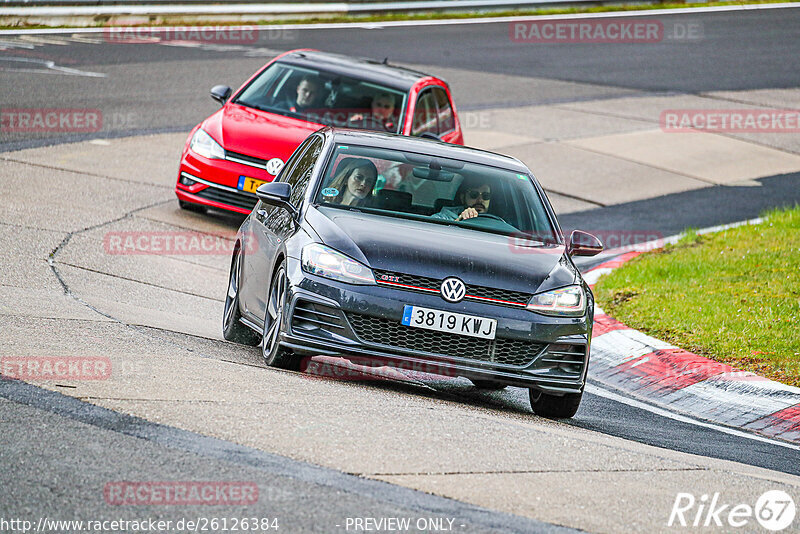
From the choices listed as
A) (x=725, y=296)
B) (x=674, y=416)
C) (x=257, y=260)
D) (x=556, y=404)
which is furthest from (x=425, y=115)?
(x=556, y=404)

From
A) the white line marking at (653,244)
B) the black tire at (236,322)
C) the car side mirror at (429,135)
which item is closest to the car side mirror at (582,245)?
the black tire at (236,322)

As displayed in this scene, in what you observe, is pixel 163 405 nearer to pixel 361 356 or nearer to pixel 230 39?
pixel 361 356

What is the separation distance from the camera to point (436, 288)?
7195 mm

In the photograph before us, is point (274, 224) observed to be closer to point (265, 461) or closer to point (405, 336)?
point (405, 336)

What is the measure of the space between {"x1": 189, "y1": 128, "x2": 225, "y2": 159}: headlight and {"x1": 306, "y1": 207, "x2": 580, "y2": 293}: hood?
17.2ft

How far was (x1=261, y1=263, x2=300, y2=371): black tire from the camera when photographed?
7461 millimetres

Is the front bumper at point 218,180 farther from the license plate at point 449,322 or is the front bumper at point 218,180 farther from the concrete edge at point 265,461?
the concrete edge at point 265,461

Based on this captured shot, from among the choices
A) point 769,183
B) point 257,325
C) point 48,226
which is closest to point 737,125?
point 769,183

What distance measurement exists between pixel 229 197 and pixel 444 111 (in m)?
3.39

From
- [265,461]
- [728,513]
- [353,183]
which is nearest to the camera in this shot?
[265,461]

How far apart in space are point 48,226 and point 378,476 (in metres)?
7.39

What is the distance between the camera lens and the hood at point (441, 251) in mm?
7277

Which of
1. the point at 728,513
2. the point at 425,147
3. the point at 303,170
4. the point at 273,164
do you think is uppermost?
the point at 425,147

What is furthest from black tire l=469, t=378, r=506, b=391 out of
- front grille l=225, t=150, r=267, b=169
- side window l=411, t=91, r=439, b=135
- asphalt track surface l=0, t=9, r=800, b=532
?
side window l=411, t=91, r=439, b=135
